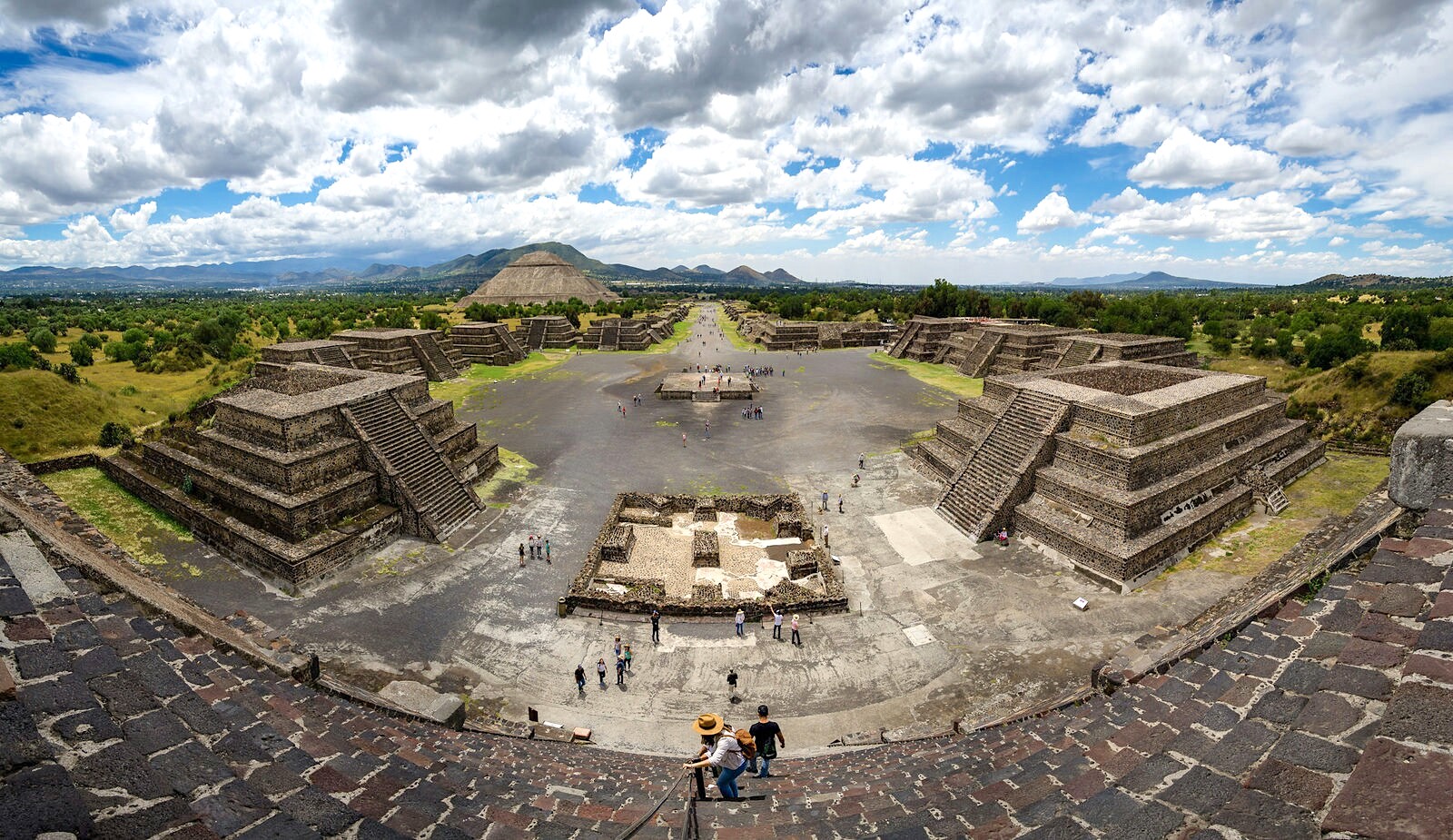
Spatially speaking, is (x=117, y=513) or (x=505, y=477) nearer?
(x=117, y=513)

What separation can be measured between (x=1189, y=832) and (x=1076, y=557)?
494 inches

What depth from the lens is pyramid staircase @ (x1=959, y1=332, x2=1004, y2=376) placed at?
1670 inches

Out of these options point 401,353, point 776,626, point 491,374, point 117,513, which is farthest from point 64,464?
point 491,374

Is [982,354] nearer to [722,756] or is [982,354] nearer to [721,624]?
[721,624]

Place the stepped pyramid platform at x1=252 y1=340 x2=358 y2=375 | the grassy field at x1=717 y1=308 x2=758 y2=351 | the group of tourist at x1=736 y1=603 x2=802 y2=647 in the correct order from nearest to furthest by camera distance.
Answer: the group of tourist at x1=736 y1=603 x2=802 y2=647
the stepped pyramid platform at x1=252 y1=340 x2=358 y2=375
the grassy field at x1=717 y1=308 x2=758 y2=351

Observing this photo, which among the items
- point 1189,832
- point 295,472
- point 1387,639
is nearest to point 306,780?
point 1189,832

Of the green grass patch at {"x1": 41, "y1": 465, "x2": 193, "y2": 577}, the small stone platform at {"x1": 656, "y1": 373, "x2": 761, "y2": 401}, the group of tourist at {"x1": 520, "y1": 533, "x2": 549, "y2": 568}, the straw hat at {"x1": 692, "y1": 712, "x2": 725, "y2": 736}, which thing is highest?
the small stone platform at {"x1": 656, "y1": 373, "x2": 761, "y2": 401}

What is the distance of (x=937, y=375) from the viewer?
4388 centimetres

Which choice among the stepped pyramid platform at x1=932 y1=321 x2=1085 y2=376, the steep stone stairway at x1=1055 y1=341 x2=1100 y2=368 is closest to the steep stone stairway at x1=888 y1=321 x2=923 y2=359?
the stepped pyramid platform at x1=932 y1=321 x2=1085 y2=376

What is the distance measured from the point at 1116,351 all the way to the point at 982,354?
10535 millimetres

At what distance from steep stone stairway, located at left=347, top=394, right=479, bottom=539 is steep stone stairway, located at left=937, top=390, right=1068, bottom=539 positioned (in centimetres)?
1500

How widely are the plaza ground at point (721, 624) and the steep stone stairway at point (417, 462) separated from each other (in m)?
0.70

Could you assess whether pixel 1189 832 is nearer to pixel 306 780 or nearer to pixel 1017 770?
pixel 1017 770

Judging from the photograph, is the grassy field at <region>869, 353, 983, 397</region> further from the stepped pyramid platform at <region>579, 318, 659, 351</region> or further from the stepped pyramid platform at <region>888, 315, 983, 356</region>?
the stepped pyramid platform at <region>579, 318, 659, 351</region>
